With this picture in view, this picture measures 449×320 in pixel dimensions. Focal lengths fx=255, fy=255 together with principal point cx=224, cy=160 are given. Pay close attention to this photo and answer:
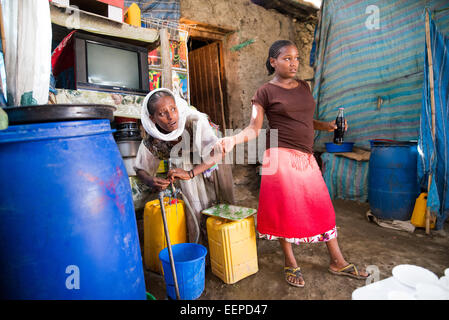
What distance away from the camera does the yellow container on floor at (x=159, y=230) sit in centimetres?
207

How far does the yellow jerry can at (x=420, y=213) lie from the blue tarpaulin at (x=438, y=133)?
0.11 metres

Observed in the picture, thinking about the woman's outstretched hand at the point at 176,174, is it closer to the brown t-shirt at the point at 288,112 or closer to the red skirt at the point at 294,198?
the red skirt at the point at 294,198

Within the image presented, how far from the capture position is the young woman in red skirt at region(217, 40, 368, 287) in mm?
1815

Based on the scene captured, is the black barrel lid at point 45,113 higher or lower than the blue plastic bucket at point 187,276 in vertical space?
higher

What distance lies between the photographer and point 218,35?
4.79m

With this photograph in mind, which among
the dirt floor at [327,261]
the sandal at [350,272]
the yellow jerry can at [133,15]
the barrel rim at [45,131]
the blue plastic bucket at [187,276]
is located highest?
the yellow jerry can at [133,15]

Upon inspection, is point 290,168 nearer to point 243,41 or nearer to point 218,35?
point 243,41

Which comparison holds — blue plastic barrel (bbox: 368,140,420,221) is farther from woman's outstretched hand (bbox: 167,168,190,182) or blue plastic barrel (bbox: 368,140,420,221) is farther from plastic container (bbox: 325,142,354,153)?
woman's outstretched hand (bbox: 167,168,190,182)

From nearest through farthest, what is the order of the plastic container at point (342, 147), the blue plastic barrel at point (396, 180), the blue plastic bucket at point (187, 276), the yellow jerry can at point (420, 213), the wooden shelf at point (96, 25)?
1. the blue plastic bucket at point (187, 276)
2. the wooden shelf at point (96, 25)
3. the yellow jerry can at point (420, 213)
4. the blue plastic barrel at point (396, 180)
5. the plastic container at point (342, 147)

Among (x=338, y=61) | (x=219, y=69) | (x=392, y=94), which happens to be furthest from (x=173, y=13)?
(x=392, y=94)

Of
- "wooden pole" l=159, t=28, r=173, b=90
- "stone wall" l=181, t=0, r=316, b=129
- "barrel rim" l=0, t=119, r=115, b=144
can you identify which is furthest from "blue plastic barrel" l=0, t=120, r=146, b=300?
"stone wall" l=181, t=0, r=316, b=129

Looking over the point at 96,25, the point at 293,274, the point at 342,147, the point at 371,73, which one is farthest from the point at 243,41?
the point at 293,274

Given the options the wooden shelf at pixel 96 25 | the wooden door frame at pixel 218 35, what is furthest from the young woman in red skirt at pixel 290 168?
the wooden door frame at pixel 218 35
